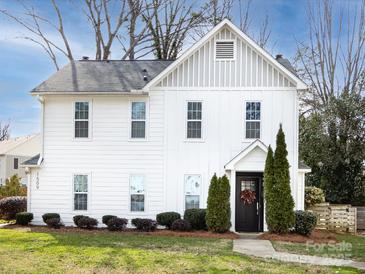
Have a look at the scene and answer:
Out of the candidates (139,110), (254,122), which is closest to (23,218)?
(139,110)

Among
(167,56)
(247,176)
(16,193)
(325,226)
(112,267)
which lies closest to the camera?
(112,267)

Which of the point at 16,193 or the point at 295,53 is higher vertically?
the point at 295,53

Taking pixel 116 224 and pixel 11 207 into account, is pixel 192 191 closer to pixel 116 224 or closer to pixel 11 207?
pixel 116 224

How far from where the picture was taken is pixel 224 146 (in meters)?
18.4

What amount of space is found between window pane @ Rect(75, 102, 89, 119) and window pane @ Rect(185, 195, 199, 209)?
5560mm

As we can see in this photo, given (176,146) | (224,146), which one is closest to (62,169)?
(176,146)

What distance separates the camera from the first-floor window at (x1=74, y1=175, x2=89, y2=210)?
19.0m

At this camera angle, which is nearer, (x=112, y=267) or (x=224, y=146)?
(x=112, y=267)

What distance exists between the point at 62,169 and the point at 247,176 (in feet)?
25.5

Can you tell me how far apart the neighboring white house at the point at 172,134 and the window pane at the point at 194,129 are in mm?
41

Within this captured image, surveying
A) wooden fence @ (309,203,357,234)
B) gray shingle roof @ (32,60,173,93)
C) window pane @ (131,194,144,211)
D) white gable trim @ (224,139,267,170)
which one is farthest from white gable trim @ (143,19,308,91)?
wooden fence @ (309,203,357,234)

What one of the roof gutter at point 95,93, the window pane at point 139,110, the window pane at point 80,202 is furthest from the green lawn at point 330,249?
the window pane at point 80,202

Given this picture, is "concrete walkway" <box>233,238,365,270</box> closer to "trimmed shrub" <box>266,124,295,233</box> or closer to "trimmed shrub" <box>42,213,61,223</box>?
"trimmed shrub" <box>266,124,295,233</box>

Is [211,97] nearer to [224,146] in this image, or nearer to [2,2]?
[224,146]
